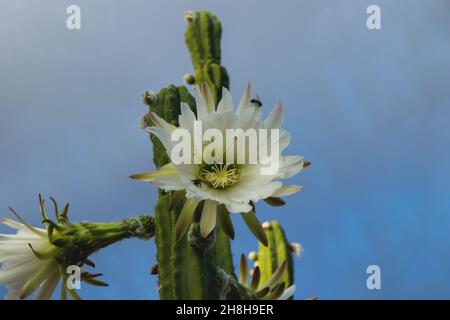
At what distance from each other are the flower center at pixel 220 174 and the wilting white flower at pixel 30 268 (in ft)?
1.27

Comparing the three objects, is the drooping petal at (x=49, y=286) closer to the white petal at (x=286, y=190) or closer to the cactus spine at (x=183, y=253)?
the cactus spine at (x=183, y=253)

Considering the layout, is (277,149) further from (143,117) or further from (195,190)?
(143,117)

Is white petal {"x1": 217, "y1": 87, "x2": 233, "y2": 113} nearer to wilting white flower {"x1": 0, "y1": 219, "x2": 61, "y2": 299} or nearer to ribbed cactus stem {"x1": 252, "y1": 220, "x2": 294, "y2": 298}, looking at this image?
wilting white flower {"x1": 0, "y1": 219, "x2": 61, "y2": 299}

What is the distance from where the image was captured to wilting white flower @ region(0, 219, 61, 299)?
3.65 ft

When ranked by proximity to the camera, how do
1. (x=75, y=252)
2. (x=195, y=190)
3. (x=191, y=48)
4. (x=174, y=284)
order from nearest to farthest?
(x=195, y=190)
(x=174, y=284)
(x=75, y=252)
(x=191, y=48)

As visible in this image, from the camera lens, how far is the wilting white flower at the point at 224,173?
897 millimetres

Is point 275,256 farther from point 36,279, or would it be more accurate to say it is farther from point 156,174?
point 156,174

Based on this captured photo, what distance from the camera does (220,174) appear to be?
999mm

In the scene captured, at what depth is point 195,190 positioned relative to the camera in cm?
89

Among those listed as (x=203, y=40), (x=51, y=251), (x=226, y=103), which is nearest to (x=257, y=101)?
(x=226, y=103)

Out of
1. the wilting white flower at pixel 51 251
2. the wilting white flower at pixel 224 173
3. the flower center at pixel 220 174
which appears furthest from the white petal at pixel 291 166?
the wilting white flower at pixel 51 251
